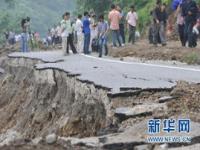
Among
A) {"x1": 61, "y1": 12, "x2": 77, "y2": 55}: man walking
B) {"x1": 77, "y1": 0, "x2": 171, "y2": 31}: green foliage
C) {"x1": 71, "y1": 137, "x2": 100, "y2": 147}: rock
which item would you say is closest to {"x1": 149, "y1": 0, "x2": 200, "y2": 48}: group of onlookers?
{"x1": 61, "y1": 12, "x2": 77, "y2": 55}: man walking

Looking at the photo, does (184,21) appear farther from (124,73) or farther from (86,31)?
(124,73)

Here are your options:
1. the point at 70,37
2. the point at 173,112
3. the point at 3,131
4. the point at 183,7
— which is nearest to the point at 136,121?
the point at 173,112

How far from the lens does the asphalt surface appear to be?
14.0 m

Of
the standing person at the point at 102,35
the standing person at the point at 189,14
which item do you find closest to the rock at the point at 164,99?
the standing person at the point at 189,14

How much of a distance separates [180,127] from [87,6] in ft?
114

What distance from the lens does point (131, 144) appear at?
9.84 m

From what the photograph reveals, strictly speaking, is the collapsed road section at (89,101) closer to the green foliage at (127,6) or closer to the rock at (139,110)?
the rock at (139,110)

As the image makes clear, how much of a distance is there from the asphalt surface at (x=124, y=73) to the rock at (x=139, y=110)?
1545 millimetres

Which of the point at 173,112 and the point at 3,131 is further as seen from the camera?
the point at 3,131

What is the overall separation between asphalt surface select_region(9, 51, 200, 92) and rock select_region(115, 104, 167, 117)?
155cm

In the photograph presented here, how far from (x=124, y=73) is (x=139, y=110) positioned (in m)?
5.24

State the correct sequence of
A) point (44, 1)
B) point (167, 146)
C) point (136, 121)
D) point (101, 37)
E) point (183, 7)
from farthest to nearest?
point (44, 1), point (101, 37), point (183, 7), point (136, 121), point (167, 146)

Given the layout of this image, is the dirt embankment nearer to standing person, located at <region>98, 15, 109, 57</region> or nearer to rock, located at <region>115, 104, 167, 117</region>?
standing person, located at <region>98, 15, 109, 57</region>

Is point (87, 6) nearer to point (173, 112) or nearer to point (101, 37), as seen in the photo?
point (101, 37)
